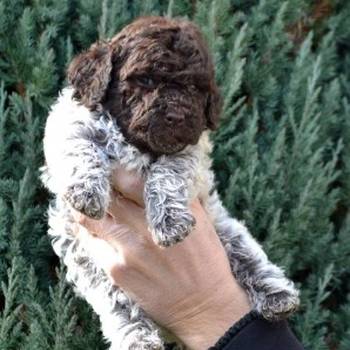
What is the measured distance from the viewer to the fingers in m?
4.03

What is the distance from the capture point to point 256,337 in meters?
4.02

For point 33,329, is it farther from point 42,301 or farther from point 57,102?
point 57,102

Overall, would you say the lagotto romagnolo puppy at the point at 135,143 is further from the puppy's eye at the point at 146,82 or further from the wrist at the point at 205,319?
the wrist at the point at 205,319

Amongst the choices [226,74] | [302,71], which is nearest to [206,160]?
[226,74]

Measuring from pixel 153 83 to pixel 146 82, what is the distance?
0.03 m

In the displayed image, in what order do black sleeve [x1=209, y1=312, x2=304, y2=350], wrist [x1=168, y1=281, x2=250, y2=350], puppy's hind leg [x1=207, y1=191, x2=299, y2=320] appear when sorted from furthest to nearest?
puppy's hind leg [x1=207, y1=191, x2=299, y2=320]
wrist [x1=168, y1=281, x2=250, y2=350]
black sleeve [x1=209, y1=312, x2=304, y2=350]

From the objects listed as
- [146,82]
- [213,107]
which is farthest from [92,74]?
[213,107]

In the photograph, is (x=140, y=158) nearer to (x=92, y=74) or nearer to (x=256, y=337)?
(x=92, y=74)

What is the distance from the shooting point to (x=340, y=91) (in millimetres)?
5598

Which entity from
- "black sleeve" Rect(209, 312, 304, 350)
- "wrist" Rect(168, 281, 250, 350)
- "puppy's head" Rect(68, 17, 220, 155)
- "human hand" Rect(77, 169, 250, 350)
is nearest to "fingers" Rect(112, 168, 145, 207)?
"human hand" Rect(77, 169, 250, 350)

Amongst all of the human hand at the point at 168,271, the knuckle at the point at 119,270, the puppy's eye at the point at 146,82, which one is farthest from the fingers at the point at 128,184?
the puppy's eye at the point at 146,82

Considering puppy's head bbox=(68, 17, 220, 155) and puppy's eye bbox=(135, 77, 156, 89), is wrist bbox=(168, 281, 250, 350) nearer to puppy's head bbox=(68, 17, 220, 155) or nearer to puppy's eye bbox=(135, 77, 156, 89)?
puppy's head bbox=(68, 17, 220, 155)

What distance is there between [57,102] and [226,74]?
104 centimetres

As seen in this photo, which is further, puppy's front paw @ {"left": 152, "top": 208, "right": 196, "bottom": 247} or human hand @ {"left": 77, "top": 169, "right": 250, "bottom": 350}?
human hand @ {"left": 77, "top": 169, "right": 250, "bottom": 350}
